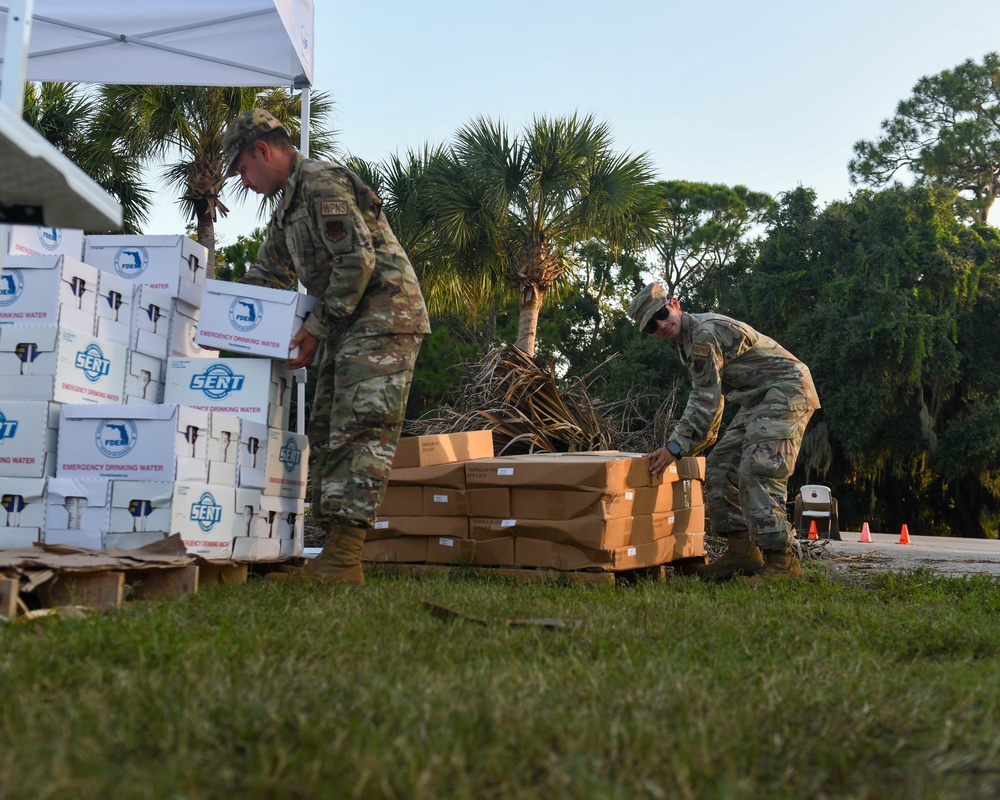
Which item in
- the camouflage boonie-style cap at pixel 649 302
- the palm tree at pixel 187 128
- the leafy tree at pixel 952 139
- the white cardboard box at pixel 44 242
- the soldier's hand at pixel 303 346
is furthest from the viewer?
the leafy tree at pixel 952 139

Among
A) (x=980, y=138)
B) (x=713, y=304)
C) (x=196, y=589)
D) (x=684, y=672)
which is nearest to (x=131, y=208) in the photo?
(x=196, y=589)

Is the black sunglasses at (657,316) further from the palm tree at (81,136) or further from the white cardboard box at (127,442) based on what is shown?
the palm tree at (81,136)

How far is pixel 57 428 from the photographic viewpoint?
13.6ft

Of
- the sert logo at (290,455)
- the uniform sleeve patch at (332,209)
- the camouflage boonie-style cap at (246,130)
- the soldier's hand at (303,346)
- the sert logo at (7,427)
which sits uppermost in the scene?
the camouflage boonie-style cap at (246,130)

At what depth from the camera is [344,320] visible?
476cm

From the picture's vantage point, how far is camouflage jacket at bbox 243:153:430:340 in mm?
4547

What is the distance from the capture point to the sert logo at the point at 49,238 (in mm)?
5000

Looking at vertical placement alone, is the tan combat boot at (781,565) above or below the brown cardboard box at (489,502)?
below

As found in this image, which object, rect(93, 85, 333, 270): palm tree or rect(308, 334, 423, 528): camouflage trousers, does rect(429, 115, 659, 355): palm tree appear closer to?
rect(93, 85, 333, 270): palm tree

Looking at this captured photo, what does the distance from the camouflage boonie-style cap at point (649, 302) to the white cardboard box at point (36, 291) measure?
3.07 m

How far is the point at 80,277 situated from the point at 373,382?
143 centimetres

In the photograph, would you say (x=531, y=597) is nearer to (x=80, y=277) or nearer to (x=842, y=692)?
(x=842, y=692)

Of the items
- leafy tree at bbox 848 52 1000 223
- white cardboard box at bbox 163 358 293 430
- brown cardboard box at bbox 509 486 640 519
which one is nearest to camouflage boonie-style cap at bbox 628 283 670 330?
brown cardboard box at bbox 509 486 640 519

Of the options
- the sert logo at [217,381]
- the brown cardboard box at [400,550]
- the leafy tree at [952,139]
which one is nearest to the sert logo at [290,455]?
the sert logo at [217,381]
